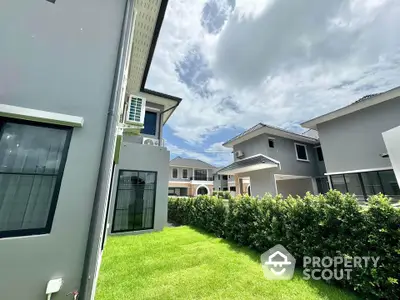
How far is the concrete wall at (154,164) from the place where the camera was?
8562 mm

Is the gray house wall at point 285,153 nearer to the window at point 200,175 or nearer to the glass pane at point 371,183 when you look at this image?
the glass pane at point 371,183

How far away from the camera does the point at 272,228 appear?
18.3 ft

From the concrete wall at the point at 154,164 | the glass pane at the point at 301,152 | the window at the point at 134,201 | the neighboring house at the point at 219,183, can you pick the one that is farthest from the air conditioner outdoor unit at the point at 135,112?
the neighboring house at the point at 219,183

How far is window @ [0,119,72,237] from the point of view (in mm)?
2500

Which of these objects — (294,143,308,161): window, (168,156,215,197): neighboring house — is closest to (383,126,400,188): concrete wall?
(294,143,308,161): window

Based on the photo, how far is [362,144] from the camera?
32.2 feet

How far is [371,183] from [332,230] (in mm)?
8351

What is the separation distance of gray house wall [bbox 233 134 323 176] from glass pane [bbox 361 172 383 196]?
15.3 feet

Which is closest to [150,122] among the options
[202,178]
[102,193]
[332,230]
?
[102,193]

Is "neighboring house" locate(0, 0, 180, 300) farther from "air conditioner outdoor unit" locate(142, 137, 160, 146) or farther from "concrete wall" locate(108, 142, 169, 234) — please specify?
"air conditioner outdoor unit" locate(142, 137, 160, 146)

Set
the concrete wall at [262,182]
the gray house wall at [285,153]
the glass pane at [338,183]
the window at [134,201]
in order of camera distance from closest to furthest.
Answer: the window at [134,201]
the glass pane at [338,183]
the concrete wall at [262,182]
the gray house wall at [285,153]

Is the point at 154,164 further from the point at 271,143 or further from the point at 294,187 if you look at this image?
the point at 294,187

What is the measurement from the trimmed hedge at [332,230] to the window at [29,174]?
19.9ft

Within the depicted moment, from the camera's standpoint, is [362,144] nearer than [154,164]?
No
